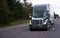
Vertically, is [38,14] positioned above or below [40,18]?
above

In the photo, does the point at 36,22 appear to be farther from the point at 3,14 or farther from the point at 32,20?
the point at 3,14

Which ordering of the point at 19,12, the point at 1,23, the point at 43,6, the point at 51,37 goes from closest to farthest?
1. the point at 51,37
2. the point at 43,6
3. the point at 1,23
4. the point at 19,12

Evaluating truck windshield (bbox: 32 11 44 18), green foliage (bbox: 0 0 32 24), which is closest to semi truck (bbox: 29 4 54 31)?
truck windshield (bbox: 32 11 44 18)

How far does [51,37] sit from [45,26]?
23.8 ft

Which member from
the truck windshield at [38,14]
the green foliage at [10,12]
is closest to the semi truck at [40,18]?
the truck windshield at [38,14]

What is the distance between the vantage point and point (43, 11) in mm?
28000

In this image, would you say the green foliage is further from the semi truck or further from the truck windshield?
the truck windshield

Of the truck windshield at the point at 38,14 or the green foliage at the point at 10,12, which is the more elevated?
the truck windshield at the point at 38,14

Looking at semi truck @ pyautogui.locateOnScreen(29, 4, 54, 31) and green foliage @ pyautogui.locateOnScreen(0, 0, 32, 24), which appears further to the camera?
green foliage @ pyautogui.locateOnScreen(0, 0, 32, 24)

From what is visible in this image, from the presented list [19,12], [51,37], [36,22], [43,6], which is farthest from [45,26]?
[19,12]

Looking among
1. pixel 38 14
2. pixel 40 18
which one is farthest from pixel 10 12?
pixel 40 18

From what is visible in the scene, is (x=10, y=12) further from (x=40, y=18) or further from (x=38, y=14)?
(x=40, y=18)

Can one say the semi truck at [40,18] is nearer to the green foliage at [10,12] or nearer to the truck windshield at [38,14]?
the truck windshield at [38,14]

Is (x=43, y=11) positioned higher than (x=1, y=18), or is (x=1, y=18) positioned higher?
(x=43, y=11)
